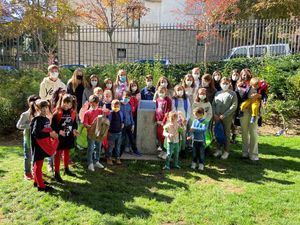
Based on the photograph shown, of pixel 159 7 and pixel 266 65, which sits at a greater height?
pixel 159 7

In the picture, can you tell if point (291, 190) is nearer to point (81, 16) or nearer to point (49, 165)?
point (49, 165)

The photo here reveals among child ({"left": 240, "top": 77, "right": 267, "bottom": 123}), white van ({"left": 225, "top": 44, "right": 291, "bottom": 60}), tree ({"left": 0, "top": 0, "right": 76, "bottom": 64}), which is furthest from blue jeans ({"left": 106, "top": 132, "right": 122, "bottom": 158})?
white van ({"left": 225, "top": 44, "right": 291, "bottom": 60})

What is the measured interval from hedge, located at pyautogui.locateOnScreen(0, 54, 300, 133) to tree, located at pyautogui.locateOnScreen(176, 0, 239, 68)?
478cm

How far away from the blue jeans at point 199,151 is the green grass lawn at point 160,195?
0.25m

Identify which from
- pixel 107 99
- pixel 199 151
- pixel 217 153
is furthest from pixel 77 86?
pixel 217 153

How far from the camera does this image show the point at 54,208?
546 centimetres

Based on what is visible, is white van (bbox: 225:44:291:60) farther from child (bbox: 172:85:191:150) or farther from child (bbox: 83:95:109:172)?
child (bbox: 83:95:109:172)

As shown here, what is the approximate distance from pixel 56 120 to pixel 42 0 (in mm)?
11960

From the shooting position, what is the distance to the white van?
1548 cm

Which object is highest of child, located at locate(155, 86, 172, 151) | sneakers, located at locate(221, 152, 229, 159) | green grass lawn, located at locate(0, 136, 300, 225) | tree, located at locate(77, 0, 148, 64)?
tree, located at locate(77, 0, 148, 64)

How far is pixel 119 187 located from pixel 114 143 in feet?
4.14

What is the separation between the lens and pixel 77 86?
769 centimetres

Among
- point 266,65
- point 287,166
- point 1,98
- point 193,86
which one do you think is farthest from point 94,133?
point 266,65

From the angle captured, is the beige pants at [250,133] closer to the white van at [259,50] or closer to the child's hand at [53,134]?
the child's hand at [53,134]
